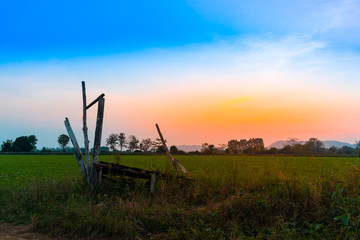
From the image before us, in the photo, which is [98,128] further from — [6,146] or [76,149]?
[6,146]

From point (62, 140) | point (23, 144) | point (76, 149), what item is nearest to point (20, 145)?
point (23, 144)

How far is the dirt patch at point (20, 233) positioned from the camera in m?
5.32

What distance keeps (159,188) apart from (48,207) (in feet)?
9.78

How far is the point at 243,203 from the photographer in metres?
5.98

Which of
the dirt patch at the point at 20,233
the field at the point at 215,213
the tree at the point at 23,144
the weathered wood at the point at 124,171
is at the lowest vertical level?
the dirt patch at the point at 20,233

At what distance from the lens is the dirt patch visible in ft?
17.4

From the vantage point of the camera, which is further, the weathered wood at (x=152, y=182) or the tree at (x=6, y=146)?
the tree at (x=6, y=146)

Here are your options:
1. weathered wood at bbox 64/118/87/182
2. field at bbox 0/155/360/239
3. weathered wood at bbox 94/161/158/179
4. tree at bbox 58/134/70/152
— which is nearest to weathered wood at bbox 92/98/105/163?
weathered wood at bbox 94/161/158/179

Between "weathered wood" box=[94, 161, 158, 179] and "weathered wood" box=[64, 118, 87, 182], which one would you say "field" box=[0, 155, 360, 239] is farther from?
"weathered wood" box=[64, 118, 87, 182]

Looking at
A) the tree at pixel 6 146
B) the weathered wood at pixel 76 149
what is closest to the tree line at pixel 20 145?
the tree at pixel 6 146

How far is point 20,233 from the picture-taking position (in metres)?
5.60

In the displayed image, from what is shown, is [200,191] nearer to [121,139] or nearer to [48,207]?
[48,207]

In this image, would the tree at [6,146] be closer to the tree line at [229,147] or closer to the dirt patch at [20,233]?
the tree line at [229,147]

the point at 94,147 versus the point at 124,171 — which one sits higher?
the point at 94,147
